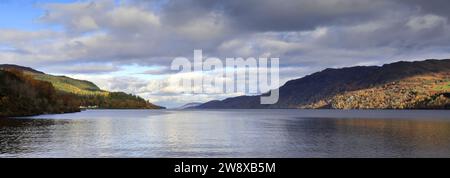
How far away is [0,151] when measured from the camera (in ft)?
207

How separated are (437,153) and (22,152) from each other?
57430 millimetres

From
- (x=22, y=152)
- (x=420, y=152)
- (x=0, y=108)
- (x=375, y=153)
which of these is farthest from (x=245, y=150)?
(x=0, y=108)

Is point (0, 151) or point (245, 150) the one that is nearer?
point (0, 151)
